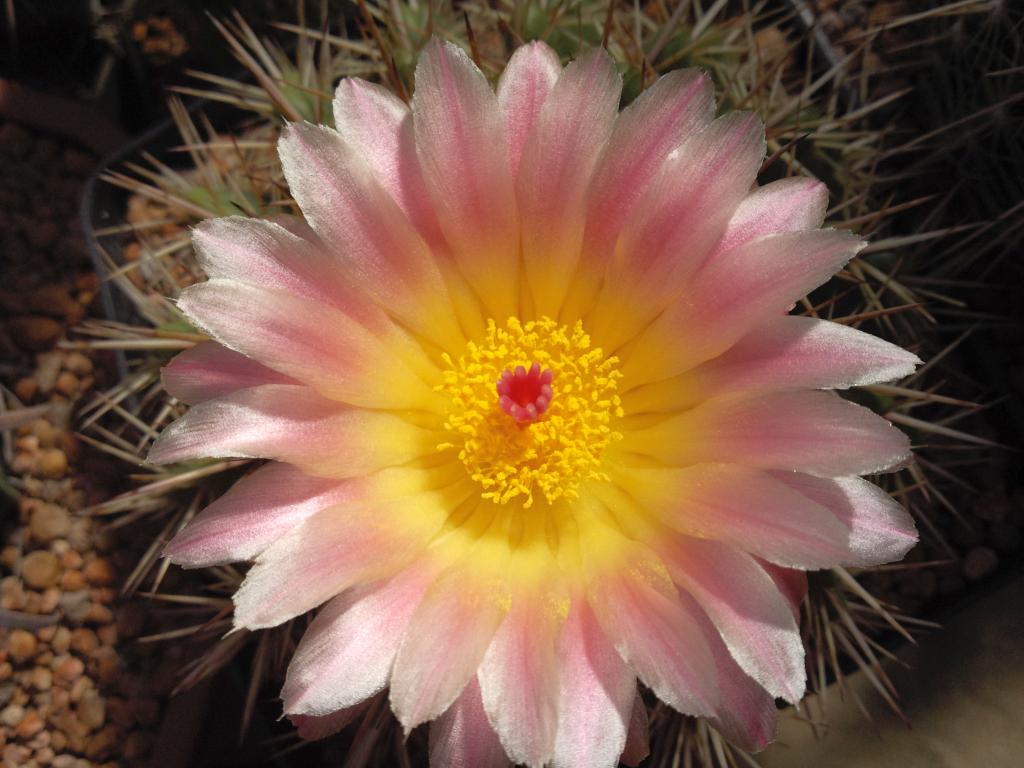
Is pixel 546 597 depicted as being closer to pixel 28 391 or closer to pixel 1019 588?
pixel 1019 588

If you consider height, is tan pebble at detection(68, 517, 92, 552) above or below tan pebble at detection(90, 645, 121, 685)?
above

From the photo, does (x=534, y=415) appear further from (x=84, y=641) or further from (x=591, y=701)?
(x=84, y=641)

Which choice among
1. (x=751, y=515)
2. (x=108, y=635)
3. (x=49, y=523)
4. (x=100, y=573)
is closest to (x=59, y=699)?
(x=108, y=635)

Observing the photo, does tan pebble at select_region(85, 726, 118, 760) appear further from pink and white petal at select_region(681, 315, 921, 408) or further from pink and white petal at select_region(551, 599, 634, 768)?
pink and white petal at select_region(681, 315, 921, 408)

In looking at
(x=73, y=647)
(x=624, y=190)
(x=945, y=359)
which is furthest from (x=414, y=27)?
(x=73, y=647)

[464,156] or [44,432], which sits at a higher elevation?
[464,156]

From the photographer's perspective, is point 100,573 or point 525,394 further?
point 100,573

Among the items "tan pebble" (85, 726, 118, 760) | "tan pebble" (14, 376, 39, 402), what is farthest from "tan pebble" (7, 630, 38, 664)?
"tan pebble" (14, 376, 39, 402)
